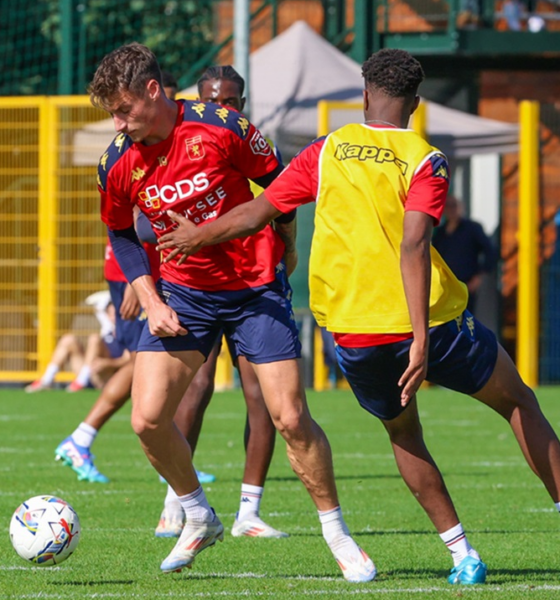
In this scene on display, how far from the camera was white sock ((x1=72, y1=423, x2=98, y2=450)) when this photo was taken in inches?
343

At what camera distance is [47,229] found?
1730cm

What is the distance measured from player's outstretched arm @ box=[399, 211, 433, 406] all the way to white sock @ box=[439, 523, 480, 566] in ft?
2.40

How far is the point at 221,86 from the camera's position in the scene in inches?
281

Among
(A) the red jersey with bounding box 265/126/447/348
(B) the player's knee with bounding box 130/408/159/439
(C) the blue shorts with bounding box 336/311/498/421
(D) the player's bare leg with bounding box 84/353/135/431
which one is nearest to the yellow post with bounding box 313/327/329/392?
(D) the player's bare leg with bounding box 84/353/135/431

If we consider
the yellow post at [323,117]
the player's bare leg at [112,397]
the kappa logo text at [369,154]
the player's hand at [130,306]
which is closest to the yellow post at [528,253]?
the yellow post at [323,117]

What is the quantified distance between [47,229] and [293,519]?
10865 mm

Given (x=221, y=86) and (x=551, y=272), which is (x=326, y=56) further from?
(x=221, y=86)

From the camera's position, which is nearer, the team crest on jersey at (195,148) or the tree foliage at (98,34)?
the team crest on jersey at (195,148)

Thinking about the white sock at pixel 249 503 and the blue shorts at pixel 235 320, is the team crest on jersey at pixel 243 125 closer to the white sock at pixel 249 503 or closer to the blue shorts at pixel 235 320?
the blue shorts at pixel 235 320

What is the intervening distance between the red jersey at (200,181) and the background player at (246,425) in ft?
1.36

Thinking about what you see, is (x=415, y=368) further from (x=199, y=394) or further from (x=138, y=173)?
(x=199, y=394)

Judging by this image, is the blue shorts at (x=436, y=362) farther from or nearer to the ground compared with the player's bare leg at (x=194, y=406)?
farther from the ground

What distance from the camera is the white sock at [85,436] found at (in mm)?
8703

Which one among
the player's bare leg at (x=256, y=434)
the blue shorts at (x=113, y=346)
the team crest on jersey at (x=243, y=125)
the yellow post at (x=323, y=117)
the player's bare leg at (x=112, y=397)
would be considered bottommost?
the blue shorts at (x=113, y=346)
